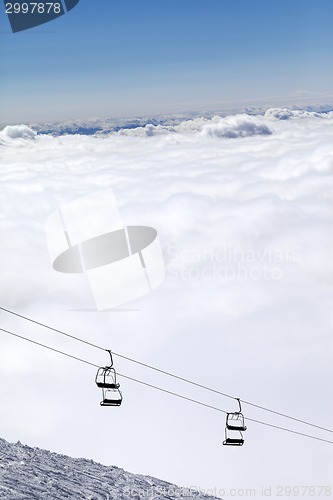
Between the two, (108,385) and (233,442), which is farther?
(233,442)

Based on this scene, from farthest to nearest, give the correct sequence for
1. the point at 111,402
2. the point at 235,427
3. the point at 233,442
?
the point at 233,442 < the point at 235,427 < the point at 111,402

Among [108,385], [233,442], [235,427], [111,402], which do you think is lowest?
[233,442]

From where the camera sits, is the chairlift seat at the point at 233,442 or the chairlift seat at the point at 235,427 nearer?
the chairlift seat at the point at 235,427

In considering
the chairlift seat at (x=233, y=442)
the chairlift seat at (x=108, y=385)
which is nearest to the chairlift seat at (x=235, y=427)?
the chairlift seat at (x=233, y=442)

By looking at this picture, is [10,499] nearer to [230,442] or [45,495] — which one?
[45,495]

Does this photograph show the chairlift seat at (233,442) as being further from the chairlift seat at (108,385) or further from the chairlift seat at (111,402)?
the chairlift seat at (108,385)

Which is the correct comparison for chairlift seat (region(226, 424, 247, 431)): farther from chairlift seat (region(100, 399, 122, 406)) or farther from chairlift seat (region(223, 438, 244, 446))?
chairlift seat (region(100, 399, 122, 406))

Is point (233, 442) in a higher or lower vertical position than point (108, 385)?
lower

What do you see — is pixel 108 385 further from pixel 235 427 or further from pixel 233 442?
pixel 233 442

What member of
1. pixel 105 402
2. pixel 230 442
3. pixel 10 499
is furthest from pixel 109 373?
pixel 10 499

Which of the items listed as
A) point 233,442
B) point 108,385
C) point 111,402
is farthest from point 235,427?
point 108,385

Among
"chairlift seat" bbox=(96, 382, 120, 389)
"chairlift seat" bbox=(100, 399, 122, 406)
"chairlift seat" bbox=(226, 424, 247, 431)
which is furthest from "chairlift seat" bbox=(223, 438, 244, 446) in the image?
"chairlift seat" bbox=(96, 382, 120, 389)

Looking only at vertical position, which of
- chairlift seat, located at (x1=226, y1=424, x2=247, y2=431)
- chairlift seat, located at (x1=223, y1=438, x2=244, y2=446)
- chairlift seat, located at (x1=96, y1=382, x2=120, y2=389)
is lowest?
chairlift seat, located at (x1=223, y1=438, x2=244, y2=446)
